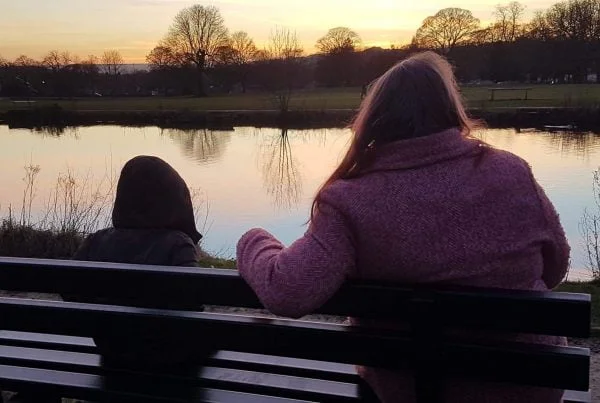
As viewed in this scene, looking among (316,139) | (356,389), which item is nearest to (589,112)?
(316,139)

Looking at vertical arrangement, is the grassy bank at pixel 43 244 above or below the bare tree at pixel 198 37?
below

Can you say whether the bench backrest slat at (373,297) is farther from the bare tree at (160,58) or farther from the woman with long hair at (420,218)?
the bare tree at (160,58)

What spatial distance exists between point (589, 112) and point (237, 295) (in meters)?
30.4

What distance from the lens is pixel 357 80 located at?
63.0 m

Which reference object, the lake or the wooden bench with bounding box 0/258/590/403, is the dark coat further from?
the lake

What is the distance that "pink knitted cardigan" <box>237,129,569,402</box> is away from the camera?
1.67m

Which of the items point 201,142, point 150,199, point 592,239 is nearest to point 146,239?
point 150,199

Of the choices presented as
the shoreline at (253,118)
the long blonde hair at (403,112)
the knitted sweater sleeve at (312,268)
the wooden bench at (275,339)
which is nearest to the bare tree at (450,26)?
the shoreline at (253,118)

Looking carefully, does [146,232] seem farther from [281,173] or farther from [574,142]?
[574,142]

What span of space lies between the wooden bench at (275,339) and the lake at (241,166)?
19.2 ft

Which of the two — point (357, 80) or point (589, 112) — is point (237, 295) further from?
point (357, 80)

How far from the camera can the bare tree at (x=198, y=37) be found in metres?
72.6

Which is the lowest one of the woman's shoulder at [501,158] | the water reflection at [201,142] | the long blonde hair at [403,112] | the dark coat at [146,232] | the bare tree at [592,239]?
the water reflection at [201,142]

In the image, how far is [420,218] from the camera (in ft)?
5.48
